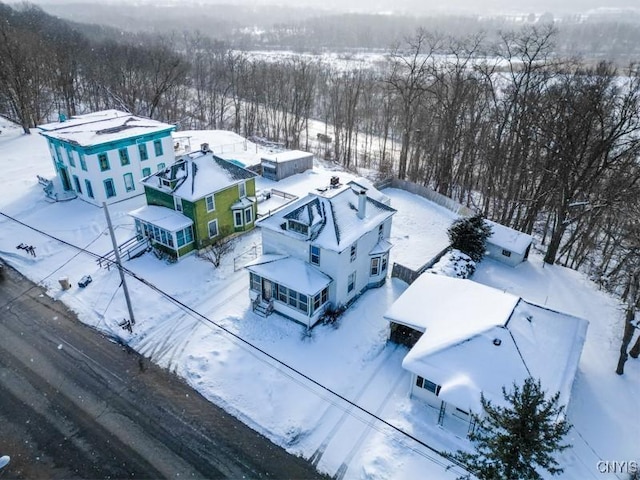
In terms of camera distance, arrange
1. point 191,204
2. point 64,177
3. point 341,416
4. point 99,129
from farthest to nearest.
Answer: point 64,177, point 99,129, point 191,204, point 341,416

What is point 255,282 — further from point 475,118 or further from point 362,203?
point 475,118

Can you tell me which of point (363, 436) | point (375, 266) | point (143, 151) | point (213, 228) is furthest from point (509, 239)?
point (143, 151)

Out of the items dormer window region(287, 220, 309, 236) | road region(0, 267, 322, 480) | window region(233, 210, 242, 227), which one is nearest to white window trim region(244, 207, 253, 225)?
window region(233, 210, 242, 227)

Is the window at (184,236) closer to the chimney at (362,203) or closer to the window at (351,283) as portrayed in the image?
A: the window at (351,283)

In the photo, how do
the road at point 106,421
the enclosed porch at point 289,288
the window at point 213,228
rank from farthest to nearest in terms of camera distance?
the window at point 213,228 → the enclosed porch at point 289,288 → the road at point 106,421

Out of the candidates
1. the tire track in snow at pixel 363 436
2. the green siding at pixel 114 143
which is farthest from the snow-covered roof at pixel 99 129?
the tire track in snow at pixel 363 436

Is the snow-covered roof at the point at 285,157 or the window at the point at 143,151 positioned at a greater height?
the window at the point at 143,151
